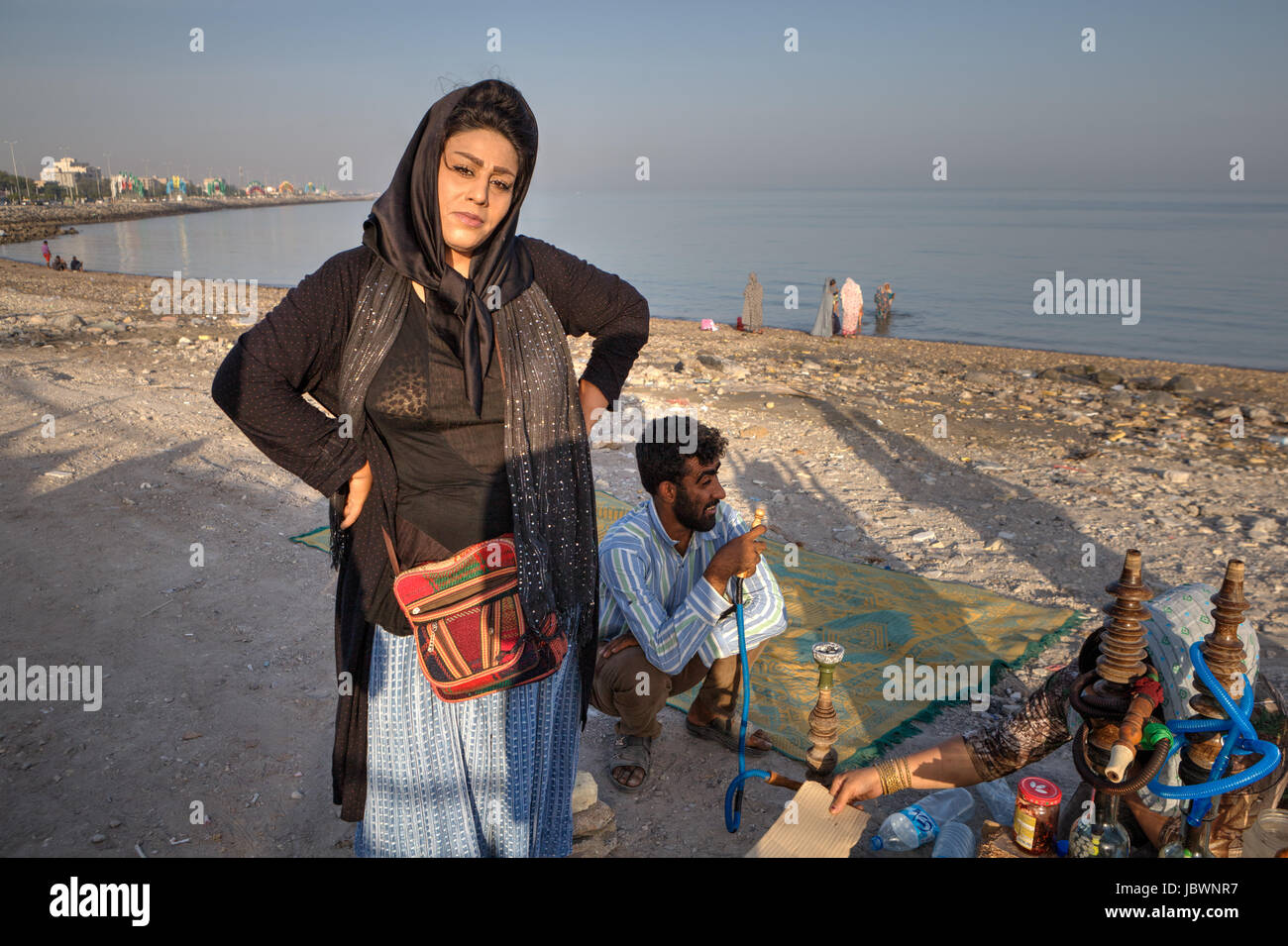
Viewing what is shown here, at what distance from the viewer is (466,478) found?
6.99 ft

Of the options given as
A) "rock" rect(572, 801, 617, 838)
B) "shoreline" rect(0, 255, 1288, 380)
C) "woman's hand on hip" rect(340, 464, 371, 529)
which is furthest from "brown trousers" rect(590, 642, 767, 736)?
"shoreline" rect(0, 255, 1288, 380)

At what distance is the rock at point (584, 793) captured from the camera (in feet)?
9.98

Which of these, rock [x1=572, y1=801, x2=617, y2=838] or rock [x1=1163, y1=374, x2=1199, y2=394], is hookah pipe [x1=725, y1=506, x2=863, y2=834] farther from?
rock [x1=1163, y1=374, x2=1199, y2=394]

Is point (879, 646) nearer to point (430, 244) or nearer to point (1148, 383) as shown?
point (430, 244)

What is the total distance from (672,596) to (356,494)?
5.50 ft

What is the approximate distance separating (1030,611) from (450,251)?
3.96m

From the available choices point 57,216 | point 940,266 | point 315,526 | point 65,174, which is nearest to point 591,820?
point 315,526

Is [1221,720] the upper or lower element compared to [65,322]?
lower

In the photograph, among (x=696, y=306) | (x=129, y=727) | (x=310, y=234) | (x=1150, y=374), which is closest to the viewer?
(x=129, y=727)

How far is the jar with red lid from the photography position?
2.29m

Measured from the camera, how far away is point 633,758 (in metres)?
3.42

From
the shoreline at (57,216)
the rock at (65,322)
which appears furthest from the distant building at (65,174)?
the rock at (65,322)
